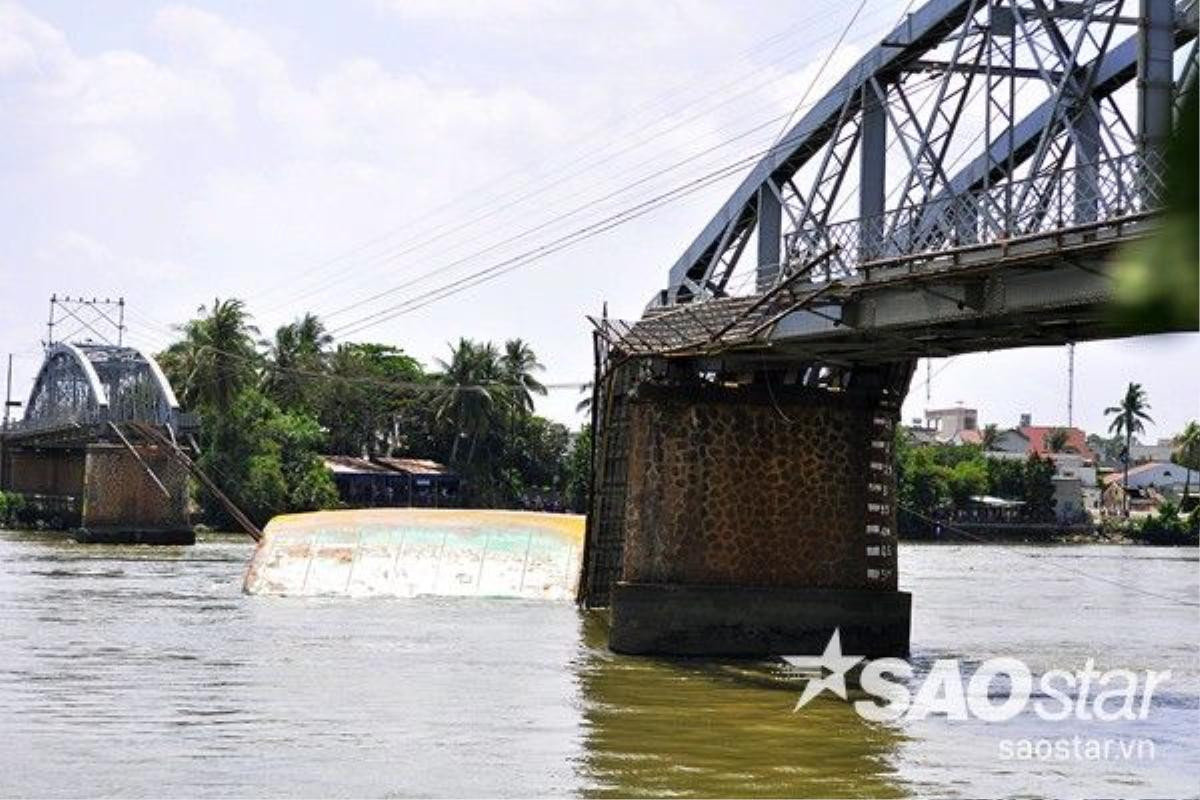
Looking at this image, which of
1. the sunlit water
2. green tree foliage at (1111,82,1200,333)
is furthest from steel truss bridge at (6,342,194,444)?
green tree foliage at (1111,82,1200,333)

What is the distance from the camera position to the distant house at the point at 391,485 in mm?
138750

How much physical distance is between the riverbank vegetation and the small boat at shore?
71054mm

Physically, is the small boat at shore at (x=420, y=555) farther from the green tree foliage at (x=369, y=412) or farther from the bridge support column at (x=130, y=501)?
the green tree foliage at (x=369, y=412)

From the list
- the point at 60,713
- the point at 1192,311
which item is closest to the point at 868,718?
the point at 60,713

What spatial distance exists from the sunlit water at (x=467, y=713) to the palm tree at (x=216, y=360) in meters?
78.1

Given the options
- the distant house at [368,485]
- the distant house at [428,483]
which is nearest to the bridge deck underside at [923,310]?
the distant house at [428,483]

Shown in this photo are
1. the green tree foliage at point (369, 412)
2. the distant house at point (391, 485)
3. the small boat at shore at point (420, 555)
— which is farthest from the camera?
the green tree foliage at point (369, 412)

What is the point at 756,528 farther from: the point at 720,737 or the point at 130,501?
the point at 130,501

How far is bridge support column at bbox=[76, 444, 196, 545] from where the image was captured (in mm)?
102375

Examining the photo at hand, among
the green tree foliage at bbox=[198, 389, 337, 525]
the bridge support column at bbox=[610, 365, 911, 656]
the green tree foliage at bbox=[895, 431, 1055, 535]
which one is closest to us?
the bridge support column at bbox=[610, 365, 911, 656]

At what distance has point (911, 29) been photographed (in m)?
35.3

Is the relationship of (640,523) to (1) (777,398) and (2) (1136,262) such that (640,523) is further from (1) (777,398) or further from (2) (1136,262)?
(2) (1136,262)

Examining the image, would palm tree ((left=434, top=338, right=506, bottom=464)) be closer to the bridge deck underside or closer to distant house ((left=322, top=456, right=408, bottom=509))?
distant house ((left=322, top=456, right=408, bottom=509))

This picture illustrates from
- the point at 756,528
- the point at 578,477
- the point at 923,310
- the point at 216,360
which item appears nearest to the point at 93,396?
the point at 216,360
